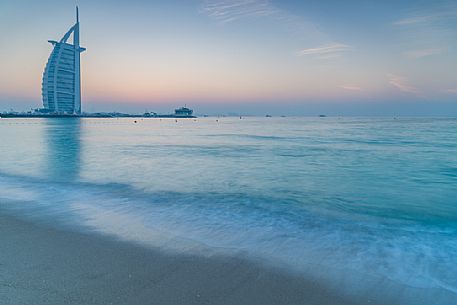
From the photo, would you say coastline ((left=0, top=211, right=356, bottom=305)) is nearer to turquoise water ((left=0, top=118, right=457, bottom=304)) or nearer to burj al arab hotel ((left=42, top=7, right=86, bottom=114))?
turquoise water ((left=0, top=118, right=457, bottom=304))

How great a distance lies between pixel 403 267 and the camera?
5203 millimetres

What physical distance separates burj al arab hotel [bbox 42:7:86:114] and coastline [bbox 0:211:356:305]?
17895 centimetres

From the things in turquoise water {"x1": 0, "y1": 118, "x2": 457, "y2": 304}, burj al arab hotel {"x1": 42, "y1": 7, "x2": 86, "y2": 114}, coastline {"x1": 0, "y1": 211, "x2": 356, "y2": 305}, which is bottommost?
turquoise water {"x1": 0, "y1": 118, "x2": 457, "y2": 304}

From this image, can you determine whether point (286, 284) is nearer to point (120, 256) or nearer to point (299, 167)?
point (120, 256)

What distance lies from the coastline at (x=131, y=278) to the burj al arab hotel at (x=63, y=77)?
179 metres

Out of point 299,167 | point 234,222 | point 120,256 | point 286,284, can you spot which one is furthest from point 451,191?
point 120,256

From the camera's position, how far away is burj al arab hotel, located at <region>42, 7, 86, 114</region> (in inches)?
6152

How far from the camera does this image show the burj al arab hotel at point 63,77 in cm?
15625

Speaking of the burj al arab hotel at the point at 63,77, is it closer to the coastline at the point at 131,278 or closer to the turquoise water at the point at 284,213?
the turquoise water at the point at 284,213

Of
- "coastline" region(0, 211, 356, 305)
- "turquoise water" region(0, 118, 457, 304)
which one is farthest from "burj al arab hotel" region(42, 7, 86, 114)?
"coastline" region(0, 211, 356, 305)

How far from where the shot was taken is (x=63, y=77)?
527 ft

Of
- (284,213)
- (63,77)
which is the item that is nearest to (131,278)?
(284,213)

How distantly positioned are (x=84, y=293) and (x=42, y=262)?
1.33 m

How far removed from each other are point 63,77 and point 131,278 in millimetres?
183514
